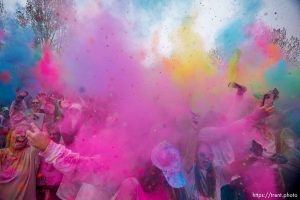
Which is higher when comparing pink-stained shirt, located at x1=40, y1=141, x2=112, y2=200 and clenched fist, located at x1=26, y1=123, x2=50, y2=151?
clenched fist, located at x1=26, y1=123, x2=50, y2=151

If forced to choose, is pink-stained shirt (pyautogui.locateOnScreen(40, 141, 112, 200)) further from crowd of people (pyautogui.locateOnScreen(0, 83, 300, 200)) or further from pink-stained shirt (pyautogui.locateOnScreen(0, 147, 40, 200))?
pink-stained shirt (pyautogui.locateOnScreen(0, 147, 40, 200))

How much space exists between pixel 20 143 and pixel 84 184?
87 centimetres

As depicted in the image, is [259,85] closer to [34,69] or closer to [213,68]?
[213,68]

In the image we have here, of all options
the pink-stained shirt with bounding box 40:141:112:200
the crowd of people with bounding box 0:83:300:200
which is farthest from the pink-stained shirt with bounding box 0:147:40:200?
the pink-stained shirt with bounding box 40:141:112:200

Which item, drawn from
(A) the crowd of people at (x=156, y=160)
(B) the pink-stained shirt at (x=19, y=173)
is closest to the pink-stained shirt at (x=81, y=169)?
(A) the crowd of people at (x=156, y=160)

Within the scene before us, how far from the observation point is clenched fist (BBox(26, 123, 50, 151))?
4.59 metres

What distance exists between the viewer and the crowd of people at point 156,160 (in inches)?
181

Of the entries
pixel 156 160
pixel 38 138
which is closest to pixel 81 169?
pixel 38 138

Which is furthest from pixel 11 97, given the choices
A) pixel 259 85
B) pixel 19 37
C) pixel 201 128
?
pixel 259 85

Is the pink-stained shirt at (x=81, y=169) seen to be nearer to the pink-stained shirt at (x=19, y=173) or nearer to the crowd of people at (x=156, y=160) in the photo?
the crowd of people at (x=156, y=160)

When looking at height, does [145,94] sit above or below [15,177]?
above

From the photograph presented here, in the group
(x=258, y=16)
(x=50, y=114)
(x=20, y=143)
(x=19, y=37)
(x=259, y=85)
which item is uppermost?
(x=258, y=16)

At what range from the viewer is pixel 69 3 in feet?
15.6

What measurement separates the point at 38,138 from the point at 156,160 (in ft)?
4.67
